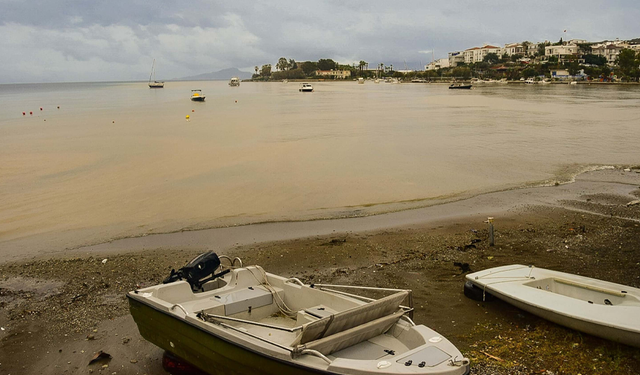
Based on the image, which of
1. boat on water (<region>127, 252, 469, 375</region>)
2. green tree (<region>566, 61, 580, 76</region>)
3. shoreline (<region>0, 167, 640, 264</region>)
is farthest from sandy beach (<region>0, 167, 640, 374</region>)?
green tree (<region>566, 61, 580, 76</region>)

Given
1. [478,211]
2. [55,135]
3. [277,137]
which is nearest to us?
[478,211]

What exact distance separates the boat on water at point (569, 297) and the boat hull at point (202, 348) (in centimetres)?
402

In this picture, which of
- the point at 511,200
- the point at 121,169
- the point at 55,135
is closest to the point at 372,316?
→ the point at 511,200

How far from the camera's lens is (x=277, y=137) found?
120 feet

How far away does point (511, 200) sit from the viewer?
16891mm

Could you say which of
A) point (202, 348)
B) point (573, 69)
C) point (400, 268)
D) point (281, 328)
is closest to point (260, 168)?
point (400, 268)

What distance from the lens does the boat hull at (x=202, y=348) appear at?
5.58 metres

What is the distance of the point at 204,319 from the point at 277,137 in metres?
30.7

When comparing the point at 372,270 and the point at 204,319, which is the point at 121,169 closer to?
the point at 372,270

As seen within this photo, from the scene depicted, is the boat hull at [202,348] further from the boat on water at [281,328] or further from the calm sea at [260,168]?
the calm sea at [260,168]

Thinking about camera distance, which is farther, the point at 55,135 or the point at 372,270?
the point at 55,135

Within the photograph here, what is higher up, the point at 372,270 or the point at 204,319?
the point at 204,319

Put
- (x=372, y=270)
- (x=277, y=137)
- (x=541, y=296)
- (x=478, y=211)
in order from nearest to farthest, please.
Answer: (x=541, y=296)
(x=372, y=270)
(x=478, y=211)
(x=277, y=137)

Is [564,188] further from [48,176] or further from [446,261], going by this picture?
[48,176]
